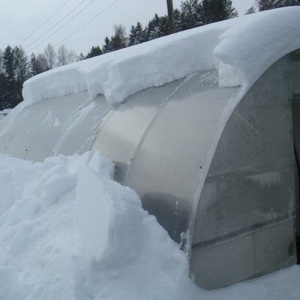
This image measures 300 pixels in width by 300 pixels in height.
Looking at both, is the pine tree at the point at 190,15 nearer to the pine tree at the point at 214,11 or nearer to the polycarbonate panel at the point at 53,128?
the pine tree at the point at 214,11

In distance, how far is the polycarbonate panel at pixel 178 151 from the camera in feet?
12.7

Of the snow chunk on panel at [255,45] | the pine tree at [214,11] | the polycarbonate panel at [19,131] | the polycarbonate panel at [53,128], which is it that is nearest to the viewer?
the snow chunk on panel at [255,45]

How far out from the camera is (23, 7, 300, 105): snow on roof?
4102 millimetres

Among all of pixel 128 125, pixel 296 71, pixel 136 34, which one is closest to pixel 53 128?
pixel 128 125

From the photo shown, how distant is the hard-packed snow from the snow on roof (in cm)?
165

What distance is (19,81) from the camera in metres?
58.2

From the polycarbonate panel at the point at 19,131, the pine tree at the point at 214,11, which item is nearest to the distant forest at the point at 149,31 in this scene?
the pine tree at the point at 214,11

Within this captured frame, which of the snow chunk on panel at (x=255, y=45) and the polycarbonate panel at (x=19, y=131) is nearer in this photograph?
the snow chunk on panel at (x=255, y=45)

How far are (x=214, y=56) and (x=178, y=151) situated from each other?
3.51ft

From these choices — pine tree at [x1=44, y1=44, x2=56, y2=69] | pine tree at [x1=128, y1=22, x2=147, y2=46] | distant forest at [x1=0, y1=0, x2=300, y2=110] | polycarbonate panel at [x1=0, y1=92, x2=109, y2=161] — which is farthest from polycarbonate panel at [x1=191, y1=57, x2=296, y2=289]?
pine tree at [x1=44, y1=44, x2=56, y2=69]

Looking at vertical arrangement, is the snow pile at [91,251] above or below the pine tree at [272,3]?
below

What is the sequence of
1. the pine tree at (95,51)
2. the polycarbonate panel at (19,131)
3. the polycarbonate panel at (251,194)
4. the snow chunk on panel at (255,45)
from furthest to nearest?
→ the pine tree at (95,51), the polycarbonate panel at (19,131), the snow chunk on panel at (255,45), the polycarbonate panel at (251,194)

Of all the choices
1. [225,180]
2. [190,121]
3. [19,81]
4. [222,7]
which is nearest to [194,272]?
[225,180]

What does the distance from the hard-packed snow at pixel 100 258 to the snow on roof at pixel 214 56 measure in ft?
5.42
